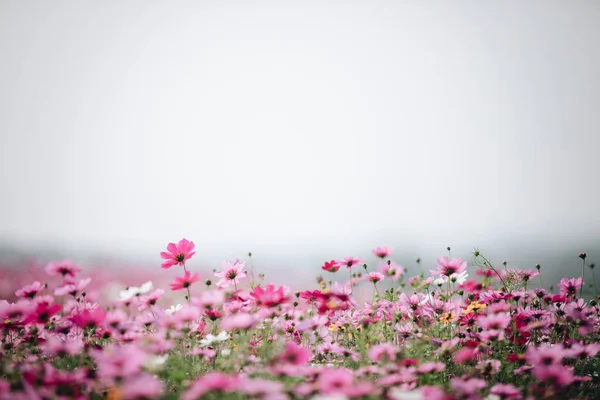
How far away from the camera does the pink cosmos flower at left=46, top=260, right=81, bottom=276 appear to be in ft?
6.35

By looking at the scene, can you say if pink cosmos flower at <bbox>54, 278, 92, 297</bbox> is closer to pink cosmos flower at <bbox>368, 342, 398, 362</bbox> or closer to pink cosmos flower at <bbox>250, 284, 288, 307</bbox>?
pink cosmos flower at <bbox>250, 284, 288, 307</bbox>

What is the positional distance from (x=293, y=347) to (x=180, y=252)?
106 cm

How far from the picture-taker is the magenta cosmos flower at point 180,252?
209 centimetres

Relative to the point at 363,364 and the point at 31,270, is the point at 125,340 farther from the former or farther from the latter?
the point at 31,270

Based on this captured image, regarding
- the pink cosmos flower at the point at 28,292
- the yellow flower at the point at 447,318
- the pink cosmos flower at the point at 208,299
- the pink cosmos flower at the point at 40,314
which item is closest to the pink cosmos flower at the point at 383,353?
the yellow flower at the point at 447,318

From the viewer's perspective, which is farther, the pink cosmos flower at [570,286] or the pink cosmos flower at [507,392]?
the pink cosmos flower at [570,286]

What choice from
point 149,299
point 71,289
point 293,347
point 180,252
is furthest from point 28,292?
point 293,347

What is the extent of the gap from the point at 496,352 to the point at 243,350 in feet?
4.60

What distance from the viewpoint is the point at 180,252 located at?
2.11 meters

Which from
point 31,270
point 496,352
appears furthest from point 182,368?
point 31,270

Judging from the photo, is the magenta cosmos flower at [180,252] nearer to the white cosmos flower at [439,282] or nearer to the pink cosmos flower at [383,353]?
the pink cosmos flower at [383,353]

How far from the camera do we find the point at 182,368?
1574 millimetres

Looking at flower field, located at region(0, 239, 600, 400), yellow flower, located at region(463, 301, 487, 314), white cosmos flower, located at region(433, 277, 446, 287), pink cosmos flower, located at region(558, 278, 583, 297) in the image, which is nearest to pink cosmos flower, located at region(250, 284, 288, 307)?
flower field, located at region(0, 239, 600, 400)

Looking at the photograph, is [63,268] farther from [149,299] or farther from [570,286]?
[570,286]
